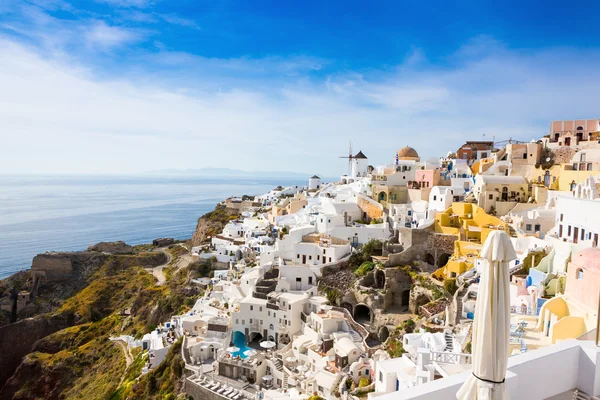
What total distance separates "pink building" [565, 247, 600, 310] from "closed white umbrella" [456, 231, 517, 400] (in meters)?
7.59

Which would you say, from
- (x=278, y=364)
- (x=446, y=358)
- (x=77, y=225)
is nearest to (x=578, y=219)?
(x=446, y=358)

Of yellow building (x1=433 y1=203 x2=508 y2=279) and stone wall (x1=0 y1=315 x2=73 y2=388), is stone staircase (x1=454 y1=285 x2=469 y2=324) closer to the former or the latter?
yellow building (x1=433 y1=203 x2=508 y2=279)

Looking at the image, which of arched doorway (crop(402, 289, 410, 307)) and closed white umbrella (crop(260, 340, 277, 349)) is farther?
arched doorway (crop(402, 289, 410, 307))

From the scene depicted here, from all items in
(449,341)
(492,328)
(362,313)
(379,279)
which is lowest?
(362,313)

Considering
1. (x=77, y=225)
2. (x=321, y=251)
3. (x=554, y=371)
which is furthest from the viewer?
(x=77, y=225)

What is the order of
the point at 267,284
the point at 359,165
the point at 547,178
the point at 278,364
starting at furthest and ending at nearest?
1. the point at 359,165
2. the point at 267,284
3. the point at 547,178
4. the point at 278,364

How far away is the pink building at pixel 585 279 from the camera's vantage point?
9.49 m

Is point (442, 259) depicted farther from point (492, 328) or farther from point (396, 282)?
point (492, 328)

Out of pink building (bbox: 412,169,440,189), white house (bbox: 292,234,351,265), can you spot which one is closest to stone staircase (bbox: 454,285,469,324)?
white house (bbox: 292,234,351,265)

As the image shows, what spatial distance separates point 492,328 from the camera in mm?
3430

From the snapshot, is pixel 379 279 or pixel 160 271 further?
pixel 160 271

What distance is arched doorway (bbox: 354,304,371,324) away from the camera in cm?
2273

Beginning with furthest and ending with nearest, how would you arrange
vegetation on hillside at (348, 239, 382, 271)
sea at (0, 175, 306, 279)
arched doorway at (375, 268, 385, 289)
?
sea at (0, 175, 306, 279) → vegetation on hillside at (348, 239, 382, 271) → arched doorway at (375, 268, 385, 289)

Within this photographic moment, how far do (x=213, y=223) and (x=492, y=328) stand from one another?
50069mm
